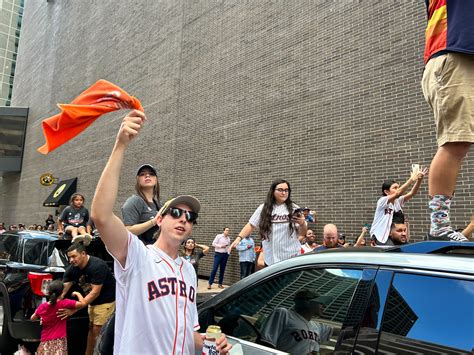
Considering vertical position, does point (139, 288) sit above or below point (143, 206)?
below

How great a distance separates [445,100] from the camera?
2174 mm

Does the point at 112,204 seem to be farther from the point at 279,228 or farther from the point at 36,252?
the point at 36,252

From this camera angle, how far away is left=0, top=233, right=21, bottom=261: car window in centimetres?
516

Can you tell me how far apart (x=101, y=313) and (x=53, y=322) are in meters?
0.48

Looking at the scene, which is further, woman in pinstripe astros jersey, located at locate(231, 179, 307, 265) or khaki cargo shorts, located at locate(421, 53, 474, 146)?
woman in pinstripe astros jersey, located at locate(231, 179, 307, 265)

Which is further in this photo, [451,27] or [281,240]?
[281,240]

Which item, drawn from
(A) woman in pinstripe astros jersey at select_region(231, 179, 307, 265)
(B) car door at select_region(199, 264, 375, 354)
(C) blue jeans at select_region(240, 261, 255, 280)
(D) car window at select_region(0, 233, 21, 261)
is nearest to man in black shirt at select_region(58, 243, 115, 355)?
(D) car window at select_region(0, 233, 21, 261)

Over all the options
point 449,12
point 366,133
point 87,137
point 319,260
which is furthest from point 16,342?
point 87,137

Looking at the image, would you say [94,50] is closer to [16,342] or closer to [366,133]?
[366,133]

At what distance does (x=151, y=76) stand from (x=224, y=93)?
211 inches

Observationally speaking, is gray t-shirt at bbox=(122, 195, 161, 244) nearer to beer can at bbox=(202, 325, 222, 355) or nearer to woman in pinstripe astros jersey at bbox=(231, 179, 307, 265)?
woman in pinstripe astros jersey at bbox=(231, 179, 307, 265)

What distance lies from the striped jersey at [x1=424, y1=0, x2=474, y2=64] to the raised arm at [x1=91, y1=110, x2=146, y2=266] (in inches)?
71.5

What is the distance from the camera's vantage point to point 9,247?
5.45m

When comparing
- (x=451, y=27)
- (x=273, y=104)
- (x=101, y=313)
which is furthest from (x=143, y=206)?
(x=273, y=104)
